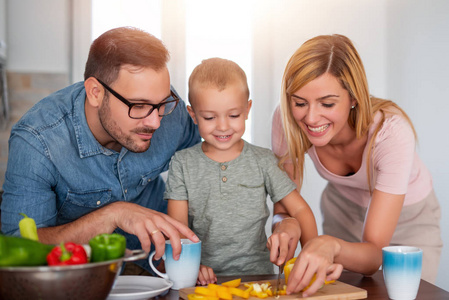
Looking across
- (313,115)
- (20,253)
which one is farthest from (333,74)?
(20,253)

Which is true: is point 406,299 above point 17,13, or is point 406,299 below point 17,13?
below

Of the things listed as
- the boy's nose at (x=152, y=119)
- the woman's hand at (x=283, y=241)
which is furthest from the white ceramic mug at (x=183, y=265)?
the boy's nose at (x=152, y=119)

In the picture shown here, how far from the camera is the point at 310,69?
163cm

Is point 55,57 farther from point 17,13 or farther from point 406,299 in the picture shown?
point 406,299

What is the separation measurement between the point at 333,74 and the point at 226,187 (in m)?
0.52

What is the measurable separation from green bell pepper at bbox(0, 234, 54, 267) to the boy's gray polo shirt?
80cm

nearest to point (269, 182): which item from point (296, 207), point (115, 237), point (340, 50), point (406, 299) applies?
point (296, 207)

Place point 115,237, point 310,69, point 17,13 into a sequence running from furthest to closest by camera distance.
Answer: point 17,13 → point 310,69 → point 115,237

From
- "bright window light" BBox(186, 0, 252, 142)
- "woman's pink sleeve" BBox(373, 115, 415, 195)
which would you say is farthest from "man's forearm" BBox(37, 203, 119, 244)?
"bright window light" BBox(186, 0, 252, 142)

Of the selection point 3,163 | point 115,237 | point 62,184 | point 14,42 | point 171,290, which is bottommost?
point 3,163

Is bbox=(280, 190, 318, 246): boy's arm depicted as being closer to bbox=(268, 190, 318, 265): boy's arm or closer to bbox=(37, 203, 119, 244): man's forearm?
bbox=(268, 190, 318, 265): boy's arm

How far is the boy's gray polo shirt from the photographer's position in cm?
160

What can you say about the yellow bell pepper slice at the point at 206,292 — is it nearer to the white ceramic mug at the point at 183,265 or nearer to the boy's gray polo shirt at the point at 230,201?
the white ceramic mug at the point at 183,265

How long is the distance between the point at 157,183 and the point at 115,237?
3.73 feet
